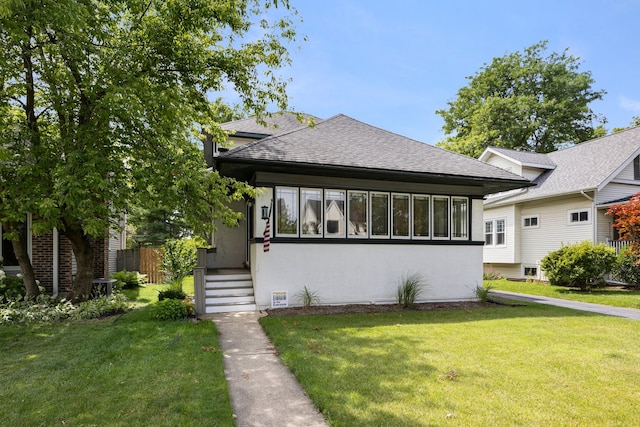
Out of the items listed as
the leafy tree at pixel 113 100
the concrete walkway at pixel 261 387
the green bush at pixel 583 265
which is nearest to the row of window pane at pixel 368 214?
the leafy tree at pixel 113 100

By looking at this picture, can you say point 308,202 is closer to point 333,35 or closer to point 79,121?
point 79,121

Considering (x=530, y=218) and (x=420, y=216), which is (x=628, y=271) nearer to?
(x=530, y=218)

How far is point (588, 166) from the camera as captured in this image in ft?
53.9

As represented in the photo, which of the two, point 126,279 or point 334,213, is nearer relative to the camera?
point 334,213

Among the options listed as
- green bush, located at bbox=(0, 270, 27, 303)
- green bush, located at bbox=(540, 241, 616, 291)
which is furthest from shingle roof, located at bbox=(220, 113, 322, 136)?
green bush, located at bbox=(540, 241, 616, 291)

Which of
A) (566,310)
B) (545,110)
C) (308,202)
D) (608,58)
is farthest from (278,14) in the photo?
(545,110)

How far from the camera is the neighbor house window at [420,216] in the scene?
33.9ft

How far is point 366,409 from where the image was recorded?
11.7ft

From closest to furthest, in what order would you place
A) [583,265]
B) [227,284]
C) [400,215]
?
[227,284], [400,215], [583,265]

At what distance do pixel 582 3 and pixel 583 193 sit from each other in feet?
23.9

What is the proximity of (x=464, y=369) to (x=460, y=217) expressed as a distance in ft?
21.8

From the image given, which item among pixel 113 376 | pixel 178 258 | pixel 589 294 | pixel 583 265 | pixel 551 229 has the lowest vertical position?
pixel 589 294

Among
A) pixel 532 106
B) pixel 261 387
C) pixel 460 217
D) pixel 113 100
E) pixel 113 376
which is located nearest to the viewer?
pixel 261 387

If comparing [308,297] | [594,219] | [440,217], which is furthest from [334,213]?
[594,219]
